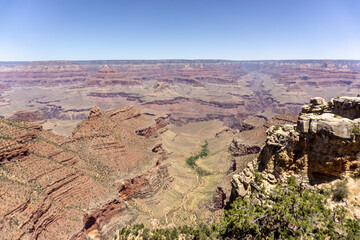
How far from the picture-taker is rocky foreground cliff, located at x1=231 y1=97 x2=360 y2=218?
691 inches

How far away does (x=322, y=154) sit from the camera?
18.8 meters

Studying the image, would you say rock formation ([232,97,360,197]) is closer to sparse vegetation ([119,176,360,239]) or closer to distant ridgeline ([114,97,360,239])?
distant ridgeline ([114,97,360,239])

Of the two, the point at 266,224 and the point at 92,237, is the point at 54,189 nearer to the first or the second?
the point at 92,237

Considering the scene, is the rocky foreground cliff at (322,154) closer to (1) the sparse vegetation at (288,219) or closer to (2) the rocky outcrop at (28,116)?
(1) the sparse vegetation at (288,219)

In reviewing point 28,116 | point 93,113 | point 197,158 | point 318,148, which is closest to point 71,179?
point 93,113

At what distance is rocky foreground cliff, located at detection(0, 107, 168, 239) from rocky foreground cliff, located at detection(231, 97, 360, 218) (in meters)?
28.0

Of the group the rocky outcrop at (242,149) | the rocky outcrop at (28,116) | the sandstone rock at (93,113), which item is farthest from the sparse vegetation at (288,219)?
the rocky outcrop at (28,116)

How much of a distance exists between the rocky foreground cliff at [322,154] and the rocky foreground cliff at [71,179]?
91.7 ft

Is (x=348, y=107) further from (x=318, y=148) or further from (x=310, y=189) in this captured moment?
(x=310, y=189)

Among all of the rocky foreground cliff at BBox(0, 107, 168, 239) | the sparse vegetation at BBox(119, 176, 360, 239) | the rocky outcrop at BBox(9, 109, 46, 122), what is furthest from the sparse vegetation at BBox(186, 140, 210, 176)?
the rocky outcrop at BBox(9, 109, 46, 122)

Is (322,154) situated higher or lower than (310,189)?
higher

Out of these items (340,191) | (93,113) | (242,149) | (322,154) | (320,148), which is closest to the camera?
(340,191)

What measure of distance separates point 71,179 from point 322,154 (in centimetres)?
4006

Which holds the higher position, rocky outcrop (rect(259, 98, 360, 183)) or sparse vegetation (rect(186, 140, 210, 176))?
rocky outcrop (rect(259, 98, 360, 183))
